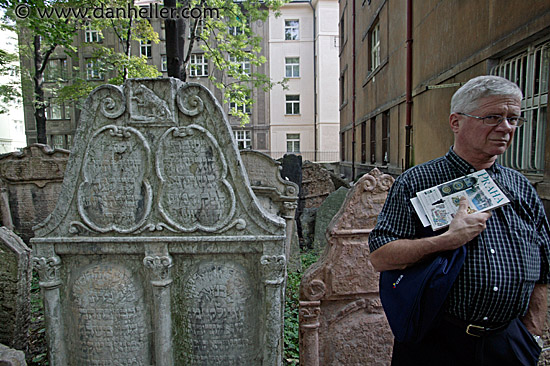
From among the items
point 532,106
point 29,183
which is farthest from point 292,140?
point 532,106

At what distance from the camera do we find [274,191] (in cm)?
546

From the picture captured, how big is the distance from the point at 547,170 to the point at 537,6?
5.40 ft

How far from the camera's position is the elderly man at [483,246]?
Result: 137cm

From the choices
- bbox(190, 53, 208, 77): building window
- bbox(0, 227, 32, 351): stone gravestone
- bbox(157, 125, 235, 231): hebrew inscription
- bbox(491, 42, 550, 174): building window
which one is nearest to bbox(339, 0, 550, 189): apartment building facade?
bbox(491, 42, 550, 174): building window

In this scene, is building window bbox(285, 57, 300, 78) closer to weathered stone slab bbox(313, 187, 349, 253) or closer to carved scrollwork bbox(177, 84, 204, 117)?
weathered stone slab bbox(313, 187, 349, 253)

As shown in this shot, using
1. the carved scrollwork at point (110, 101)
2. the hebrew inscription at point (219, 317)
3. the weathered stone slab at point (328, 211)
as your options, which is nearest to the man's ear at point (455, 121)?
the hebrew inscription at point (219, 317)

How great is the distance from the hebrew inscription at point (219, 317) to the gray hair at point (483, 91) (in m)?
1.85

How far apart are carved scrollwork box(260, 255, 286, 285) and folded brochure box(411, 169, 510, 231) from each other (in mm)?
1226

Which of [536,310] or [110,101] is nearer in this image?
[536,310]

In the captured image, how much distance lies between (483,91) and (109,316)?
9.37 feet

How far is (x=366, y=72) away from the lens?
1178 cm

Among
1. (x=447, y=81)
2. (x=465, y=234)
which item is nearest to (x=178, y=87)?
(x=465, y=234)

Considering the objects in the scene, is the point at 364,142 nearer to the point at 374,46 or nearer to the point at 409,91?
the point at 374,46

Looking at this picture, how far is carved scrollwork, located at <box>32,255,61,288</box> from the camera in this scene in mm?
2482
